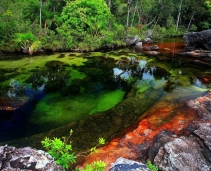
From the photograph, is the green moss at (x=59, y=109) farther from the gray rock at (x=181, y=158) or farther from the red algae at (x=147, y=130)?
the gray rock at (x=181, y=158)

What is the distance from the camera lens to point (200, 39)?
25516 millimetres

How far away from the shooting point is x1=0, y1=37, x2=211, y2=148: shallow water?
32.7 ft

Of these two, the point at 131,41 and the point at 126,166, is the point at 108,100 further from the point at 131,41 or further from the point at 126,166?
the point at 131,41

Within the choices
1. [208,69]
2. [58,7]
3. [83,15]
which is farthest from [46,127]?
[58,7]

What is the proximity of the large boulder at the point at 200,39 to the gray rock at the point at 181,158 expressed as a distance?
69.6 ft

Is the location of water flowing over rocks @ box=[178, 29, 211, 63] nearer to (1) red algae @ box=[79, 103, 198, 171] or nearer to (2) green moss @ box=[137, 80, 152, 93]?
(2) green moss @ box=[137, 80, 152, 93]

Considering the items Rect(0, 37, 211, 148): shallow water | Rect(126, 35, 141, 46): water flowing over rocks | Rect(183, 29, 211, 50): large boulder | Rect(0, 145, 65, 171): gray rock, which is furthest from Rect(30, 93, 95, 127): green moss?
Rect(183, 29, 211, 50): large boulder

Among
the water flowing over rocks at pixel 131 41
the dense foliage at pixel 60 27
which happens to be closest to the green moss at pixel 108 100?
the dense foliage at pixel 60 27

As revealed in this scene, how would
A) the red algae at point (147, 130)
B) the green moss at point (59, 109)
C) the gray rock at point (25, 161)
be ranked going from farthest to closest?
1. the green moss at point (59, 109)
2. the red algae at point (147, 130)
3. the gray rock at point (25, 161)

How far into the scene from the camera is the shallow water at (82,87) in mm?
9961

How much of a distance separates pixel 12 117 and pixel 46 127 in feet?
6.73

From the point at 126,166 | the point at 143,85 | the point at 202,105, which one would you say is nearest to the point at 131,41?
the point at 143,85

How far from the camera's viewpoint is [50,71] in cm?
1672

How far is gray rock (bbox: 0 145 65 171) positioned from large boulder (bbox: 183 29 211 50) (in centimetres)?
2547
